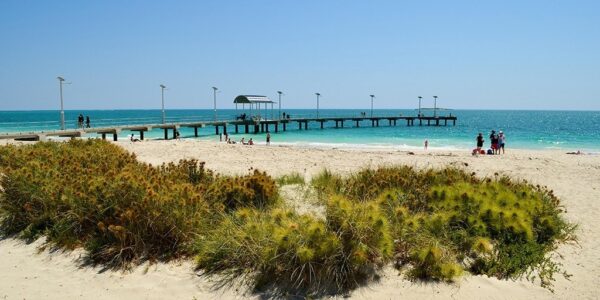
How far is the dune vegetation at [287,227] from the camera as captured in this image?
199 inches

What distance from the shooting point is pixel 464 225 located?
21.1ft

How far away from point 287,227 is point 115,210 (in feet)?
8.25

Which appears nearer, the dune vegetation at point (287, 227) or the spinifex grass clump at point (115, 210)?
the dune vegetation at point (287, 227)

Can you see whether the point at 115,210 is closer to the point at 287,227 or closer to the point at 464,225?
the point at 287,227

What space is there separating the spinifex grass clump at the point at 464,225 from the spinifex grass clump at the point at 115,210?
6.23 ft

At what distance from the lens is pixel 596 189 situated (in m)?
11.5

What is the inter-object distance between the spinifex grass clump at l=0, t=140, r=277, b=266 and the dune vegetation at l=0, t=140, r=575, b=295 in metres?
0.02

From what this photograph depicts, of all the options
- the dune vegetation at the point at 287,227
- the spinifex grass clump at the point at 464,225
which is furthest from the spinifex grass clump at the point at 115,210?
the spinifex grass clump at the point at 464,225

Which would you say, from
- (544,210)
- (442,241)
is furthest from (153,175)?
(544,210)

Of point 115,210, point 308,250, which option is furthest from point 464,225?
point 115,210

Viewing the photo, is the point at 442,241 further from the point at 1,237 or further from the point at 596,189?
the point at 596,189

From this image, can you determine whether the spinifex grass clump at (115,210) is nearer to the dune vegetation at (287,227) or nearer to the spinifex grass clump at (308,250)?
the dune vegetation at (287,227)

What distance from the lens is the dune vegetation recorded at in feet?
16.6

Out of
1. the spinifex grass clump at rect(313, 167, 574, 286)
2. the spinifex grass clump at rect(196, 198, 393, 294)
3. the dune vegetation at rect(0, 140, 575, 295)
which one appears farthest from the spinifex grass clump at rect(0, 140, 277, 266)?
the spinifex grass clump at rect(313, 167, 574, 286)
